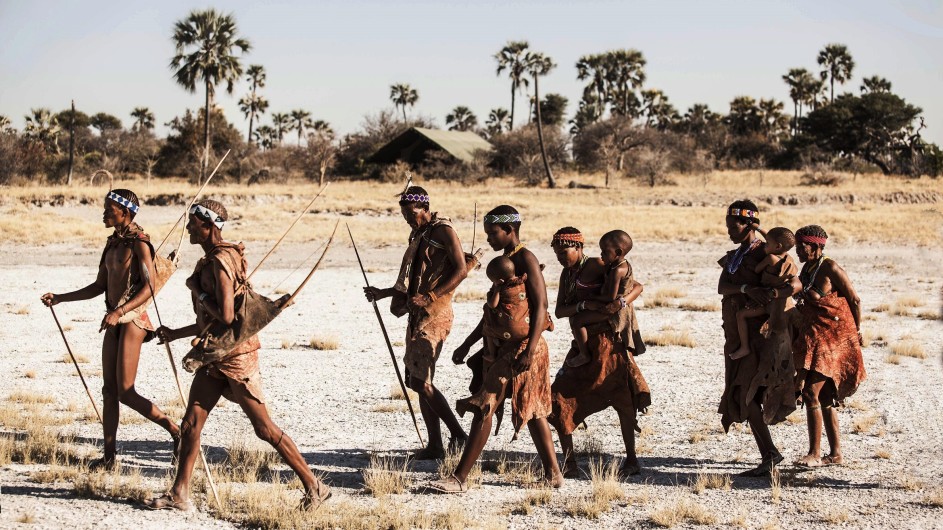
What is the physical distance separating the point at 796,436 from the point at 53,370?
7.75 m

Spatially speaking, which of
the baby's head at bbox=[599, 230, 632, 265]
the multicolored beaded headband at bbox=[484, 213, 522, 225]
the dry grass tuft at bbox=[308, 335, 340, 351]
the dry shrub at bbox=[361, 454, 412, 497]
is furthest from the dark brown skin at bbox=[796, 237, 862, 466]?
the dry grass tuft at bbox=[308, 335, 340, 351]

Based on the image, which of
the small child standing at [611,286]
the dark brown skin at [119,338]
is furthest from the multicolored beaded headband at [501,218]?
the dark brown skin at [119,338]

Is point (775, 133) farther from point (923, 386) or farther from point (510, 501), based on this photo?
point (510, 501)

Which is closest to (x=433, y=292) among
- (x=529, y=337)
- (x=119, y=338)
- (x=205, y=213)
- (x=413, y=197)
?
(x=413, y=197)

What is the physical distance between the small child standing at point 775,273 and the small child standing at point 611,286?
2.74ft

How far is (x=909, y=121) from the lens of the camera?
61.9 meters

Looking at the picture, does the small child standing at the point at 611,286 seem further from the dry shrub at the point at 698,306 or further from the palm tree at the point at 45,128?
the palm tree at the point at 45,128

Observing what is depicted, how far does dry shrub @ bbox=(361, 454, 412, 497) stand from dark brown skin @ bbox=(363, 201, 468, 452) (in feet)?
1.51

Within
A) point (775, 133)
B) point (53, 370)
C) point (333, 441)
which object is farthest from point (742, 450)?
point (775, 133)

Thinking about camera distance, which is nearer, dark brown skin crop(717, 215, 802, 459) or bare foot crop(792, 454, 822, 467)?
dark brown skin crop(717, 215, 802, 459)

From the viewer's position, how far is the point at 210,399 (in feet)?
20.0

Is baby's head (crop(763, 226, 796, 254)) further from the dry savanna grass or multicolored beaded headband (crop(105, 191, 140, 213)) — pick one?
the dry savanna grass

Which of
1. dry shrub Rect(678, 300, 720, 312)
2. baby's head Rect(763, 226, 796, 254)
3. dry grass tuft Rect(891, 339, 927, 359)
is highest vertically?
baby's head Rect(763, 226, 796, 254)

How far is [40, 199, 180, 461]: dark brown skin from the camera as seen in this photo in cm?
677
